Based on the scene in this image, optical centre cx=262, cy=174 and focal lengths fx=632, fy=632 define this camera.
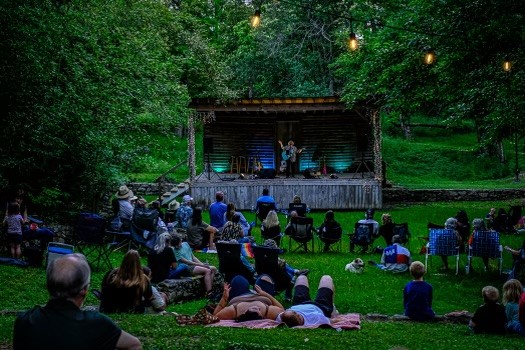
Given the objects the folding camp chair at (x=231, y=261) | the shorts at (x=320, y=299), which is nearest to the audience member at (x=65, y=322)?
the shorts at (x=320, y=299)

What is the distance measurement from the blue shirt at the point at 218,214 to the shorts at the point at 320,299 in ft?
25.0

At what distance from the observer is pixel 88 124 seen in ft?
54.7

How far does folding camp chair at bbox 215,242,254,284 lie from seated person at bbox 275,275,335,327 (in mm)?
1442

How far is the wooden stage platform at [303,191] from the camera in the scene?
2412cm

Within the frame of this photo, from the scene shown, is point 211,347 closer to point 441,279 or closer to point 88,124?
point 441,279

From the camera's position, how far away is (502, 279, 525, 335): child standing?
25.1 ft

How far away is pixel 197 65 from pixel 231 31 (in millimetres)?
12956

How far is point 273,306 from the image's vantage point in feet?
25.4

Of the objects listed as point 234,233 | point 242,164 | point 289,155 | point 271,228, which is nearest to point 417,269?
point 234,233

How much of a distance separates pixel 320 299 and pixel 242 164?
21.7 metres

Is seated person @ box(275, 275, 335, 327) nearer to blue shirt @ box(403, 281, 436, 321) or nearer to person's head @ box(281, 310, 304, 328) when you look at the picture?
person's head @ box(281, 310, 304, 328)

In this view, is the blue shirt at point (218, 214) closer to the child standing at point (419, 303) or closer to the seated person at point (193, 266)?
the seated person at point (193, 266)

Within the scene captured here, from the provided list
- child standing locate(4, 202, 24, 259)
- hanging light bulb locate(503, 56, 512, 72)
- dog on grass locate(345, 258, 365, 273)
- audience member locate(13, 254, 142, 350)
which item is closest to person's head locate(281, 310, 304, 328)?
audience member locate(13, 254, 142, 350)

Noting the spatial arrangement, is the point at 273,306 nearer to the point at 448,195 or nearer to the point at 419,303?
the point at 419,303
